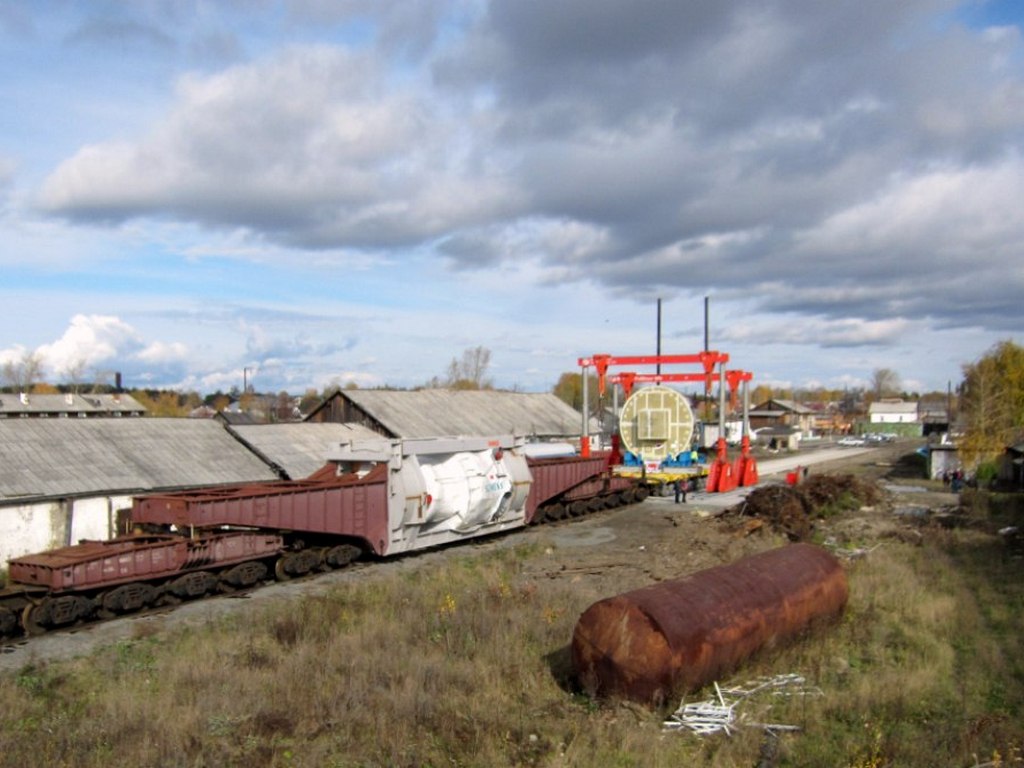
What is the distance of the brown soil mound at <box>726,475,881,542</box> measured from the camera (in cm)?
2433

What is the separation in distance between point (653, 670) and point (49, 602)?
11.1 m

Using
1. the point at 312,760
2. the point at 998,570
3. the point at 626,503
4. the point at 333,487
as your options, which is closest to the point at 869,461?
the point at 626,503

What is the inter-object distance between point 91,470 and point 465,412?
862 inches

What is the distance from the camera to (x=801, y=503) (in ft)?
87.5

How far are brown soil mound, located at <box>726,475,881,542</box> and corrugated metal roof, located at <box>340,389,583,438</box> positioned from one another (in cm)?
1501

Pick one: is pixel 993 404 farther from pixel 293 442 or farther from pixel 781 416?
pixel 781 416

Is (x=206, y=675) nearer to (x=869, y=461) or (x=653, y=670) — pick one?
(x=653, y=670)

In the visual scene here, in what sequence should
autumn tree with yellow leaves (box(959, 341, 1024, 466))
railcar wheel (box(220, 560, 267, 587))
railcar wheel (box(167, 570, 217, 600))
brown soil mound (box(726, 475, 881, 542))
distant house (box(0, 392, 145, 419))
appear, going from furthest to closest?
distant house (box(0, 392, 145, 419))
autumn tree with yellow leaves (box(959, 341, 1024, 466))
brown soil mound (box(726, 475, 881, 542))
railcar wheel (box(220, 560, 267, 587))
railcar wheel (box(167, 570, 217, 600))

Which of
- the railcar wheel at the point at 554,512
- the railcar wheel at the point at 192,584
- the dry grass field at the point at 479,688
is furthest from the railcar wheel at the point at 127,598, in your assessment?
the railcar wheel at the point at 554,512

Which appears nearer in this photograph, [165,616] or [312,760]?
[312,760]

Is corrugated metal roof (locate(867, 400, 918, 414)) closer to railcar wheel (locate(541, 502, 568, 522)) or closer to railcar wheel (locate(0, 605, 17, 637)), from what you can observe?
railcar wheel (locate(541, 502, 568, 522))

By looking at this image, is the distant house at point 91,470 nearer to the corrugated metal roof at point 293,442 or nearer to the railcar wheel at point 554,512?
the corrugated metal roof at point 293,442

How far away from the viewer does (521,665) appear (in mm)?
11180

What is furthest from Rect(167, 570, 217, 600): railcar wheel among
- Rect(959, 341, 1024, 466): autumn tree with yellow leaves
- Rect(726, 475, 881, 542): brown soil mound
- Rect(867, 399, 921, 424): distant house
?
Rect(867, 399, 921, 424): distant house
